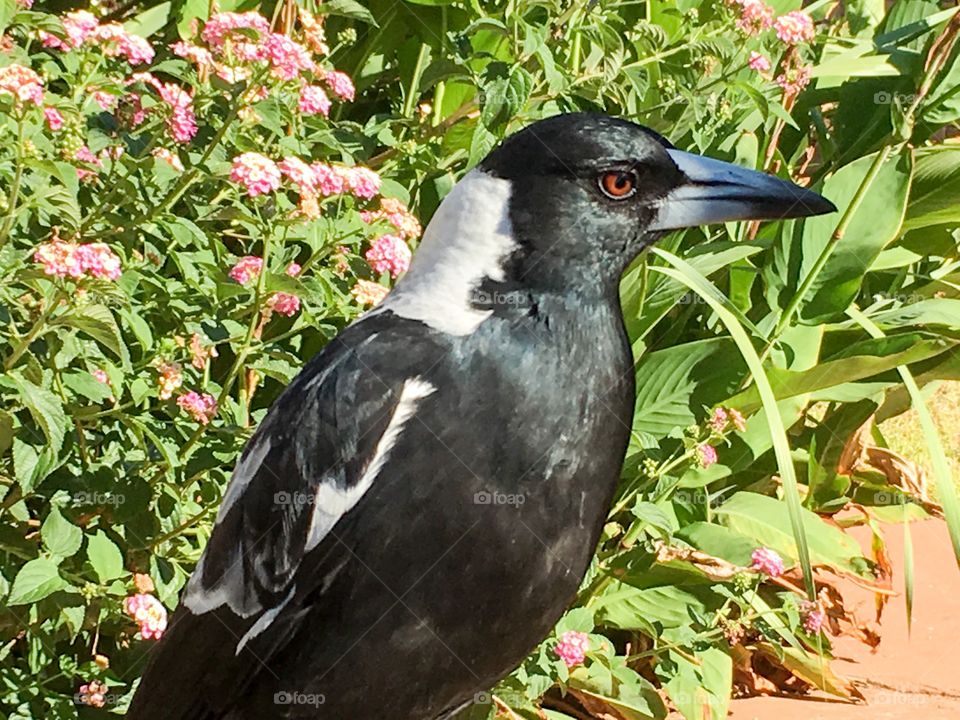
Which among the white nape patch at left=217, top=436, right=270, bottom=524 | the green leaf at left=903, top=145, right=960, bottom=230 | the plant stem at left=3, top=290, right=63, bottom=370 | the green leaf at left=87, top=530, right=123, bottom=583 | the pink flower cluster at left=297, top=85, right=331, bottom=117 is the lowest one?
the green leaf at left=87, top=530, right=123, bottom=583

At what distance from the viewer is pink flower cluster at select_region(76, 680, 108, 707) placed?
234cm

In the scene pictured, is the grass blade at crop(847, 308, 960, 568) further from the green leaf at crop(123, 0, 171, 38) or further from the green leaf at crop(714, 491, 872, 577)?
the green leaf at crop(123, 0, 171, 38)

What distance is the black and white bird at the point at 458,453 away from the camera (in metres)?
1.73

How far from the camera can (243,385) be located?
2680 millimetres

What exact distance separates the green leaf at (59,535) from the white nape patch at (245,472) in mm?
327

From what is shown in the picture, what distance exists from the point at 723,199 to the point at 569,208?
9.4 inches

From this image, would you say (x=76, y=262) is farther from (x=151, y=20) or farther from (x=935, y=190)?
(x=935, y=190)

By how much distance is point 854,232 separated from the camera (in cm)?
329

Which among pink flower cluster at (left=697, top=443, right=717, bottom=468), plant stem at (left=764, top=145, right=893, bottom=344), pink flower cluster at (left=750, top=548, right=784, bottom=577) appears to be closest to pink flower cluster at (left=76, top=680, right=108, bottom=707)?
pink flower cluster at (left=697, top=443, right=717, bottom=468)

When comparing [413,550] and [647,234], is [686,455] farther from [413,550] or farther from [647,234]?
[413,550]

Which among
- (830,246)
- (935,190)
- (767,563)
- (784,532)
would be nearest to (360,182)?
(767,563)

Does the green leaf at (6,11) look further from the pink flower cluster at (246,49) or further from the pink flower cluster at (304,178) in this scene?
the pink flower cluster at (304,178)

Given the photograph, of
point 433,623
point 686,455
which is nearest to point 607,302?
point 433,623

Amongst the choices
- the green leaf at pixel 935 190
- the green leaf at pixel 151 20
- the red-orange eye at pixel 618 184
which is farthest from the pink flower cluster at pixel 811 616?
the green leaf at pixel 151 20
